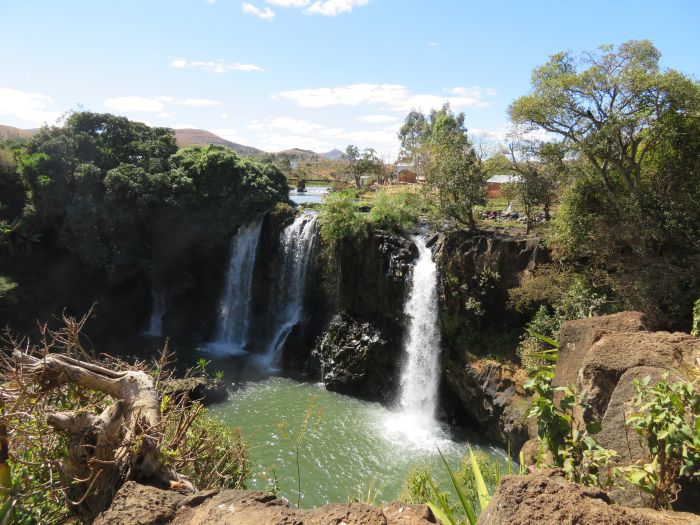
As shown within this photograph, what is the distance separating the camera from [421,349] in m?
13.9

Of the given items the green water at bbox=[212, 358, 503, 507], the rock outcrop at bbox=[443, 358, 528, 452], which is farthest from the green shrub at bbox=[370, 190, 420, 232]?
the green water at bbox=[212, 358, 503, 507]

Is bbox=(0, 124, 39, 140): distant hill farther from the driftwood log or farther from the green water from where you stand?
the driftwood log

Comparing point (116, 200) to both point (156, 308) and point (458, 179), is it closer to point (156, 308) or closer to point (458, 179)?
point (156, 308)

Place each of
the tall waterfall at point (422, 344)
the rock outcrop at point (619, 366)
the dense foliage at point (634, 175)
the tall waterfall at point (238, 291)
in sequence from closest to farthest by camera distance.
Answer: the rock outcrop at point (619, 366) < the dense foliage at point (634, 175) < the tall waterfall at point (422, 344) < the tall waterfall at point (238, 291)

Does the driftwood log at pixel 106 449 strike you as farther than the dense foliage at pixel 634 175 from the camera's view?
No

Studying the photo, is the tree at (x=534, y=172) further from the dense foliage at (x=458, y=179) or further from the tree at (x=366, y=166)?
the tree at (x=366, y=166)

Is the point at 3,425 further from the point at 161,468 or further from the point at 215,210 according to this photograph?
the point at 215,210

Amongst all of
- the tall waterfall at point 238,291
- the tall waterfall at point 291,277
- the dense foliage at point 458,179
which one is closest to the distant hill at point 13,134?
the tall waterfall at point 238,291

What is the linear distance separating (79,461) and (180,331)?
54.5 ft

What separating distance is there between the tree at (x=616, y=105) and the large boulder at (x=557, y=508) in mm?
9290

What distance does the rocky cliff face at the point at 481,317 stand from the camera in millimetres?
12039

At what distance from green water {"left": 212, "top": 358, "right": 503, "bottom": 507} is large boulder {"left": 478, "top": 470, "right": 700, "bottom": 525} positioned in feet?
21.5

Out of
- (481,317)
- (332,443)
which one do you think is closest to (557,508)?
(332,443)

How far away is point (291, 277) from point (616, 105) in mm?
12227
